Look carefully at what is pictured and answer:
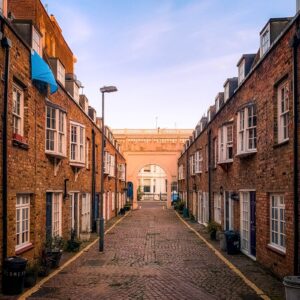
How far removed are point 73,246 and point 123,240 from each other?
13.9ft

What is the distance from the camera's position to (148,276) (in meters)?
12.5

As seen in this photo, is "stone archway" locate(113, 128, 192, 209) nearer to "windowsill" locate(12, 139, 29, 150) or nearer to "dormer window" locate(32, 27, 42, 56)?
"dormer window" locate(32, 27, 42, 56)

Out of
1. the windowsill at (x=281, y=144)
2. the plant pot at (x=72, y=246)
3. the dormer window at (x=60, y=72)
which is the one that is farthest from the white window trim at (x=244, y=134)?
the plant pot at (x=72, y=246)

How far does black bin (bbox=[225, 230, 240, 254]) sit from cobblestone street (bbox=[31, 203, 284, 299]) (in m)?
0.84

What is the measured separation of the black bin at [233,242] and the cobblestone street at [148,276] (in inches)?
32.9

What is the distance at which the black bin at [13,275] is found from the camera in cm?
1005

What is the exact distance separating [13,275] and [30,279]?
3.27ft

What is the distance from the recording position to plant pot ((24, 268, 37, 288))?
11.0 m

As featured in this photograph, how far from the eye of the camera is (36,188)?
529 inches

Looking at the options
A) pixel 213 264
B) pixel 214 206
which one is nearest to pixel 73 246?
pixel 213 264

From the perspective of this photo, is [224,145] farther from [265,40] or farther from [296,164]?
[296,164]

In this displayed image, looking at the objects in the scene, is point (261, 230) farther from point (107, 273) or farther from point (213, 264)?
point (107, 273)

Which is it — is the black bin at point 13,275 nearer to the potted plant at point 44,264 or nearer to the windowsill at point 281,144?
the potted plant at point 44,264

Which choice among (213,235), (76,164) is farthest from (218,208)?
(76,164)
